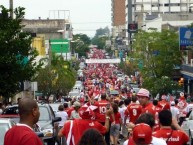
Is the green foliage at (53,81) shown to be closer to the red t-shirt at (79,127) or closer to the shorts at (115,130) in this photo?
the shorts at (115,130)

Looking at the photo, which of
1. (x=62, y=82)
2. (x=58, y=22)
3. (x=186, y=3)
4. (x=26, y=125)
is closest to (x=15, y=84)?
(x=26, y=125)

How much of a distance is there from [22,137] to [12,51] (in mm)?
23023

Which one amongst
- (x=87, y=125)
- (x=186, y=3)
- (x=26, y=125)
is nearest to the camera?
(x=26, y=125)

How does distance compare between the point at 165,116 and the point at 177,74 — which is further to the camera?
the point at 177,74

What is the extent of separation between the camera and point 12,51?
3095cm

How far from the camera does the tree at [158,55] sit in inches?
2744

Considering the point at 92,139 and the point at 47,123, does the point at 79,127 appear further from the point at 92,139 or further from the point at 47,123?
the point at 47,123

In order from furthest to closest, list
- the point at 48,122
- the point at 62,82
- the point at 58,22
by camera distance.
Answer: the point at 58,22
the point at 62,82
the point at 48,122

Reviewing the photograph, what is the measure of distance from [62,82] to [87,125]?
5631 cm

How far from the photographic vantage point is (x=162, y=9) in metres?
192

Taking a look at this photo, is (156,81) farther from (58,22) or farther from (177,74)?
(58,22)

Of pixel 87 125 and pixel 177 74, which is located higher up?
pixel 87 125

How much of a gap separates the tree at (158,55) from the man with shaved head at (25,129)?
58144 mm

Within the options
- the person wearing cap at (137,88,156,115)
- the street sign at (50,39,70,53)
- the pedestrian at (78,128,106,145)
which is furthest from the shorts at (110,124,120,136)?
the street sign at (50,39,70,53)
